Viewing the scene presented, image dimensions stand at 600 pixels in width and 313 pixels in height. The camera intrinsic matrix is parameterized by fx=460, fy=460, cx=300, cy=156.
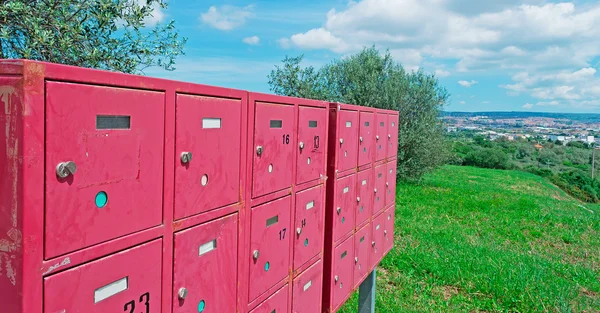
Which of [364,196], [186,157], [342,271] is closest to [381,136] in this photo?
[364,196]

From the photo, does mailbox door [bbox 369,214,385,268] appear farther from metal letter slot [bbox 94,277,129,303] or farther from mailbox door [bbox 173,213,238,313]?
metal letter slot [bbox 94,277,129,303]

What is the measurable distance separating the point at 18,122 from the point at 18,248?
371mm

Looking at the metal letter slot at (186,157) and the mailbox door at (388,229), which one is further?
the mailbox door at (388,229)

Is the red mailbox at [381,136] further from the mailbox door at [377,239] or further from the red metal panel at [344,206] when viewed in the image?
the red metal panel at [344,206]

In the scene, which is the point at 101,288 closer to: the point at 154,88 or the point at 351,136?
the point at 154,88

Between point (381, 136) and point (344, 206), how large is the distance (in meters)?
1.30

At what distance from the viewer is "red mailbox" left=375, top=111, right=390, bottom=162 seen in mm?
4746

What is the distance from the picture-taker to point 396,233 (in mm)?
10672

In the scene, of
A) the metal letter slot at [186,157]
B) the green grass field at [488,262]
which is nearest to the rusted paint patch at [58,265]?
the metal letter slot at [186,157]

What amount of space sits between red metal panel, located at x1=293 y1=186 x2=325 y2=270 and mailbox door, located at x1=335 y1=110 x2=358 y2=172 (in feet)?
1.41

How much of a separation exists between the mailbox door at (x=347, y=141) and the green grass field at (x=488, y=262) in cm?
312

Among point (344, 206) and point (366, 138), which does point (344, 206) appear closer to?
point (344, 206)

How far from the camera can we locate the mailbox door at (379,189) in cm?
481

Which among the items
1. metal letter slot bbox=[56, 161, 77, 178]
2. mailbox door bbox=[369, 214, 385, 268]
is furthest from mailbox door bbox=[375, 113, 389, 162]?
metal letter slot bbox=[56, 161, 77, 178]
